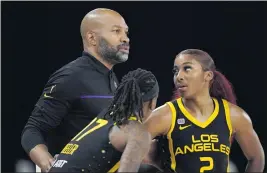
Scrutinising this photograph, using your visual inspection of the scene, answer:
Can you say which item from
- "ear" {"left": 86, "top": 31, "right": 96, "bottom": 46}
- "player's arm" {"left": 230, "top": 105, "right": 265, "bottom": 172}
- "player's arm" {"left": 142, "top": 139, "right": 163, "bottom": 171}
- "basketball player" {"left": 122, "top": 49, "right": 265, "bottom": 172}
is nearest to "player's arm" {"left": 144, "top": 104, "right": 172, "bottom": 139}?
"basketball player" {"left": 122, "top": 49, "right": 265, "bottom": 172}

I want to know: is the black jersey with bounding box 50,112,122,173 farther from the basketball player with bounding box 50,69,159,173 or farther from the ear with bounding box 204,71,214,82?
the ear with bounding box 204,71,214,82

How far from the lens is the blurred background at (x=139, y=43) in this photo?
6.70 metres

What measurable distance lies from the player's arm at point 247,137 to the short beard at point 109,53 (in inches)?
29.2

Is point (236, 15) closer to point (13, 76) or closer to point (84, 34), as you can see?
point (13, 76)

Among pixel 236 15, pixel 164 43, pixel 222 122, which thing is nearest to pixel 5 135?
pixel 164 43

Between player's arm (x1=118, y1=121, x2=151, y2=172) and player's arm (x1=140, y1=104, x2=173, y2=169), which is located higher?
player's arm (x1=118, y1=121, x2=151, y2=172)

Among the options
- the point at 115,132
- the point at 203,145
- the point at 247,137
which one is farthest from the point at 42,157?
the point at 247,137

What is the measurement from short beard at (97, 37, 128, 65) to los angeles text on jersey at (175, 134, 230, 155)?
691mm

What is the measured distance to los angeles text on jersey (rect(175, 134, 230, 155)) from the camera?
359cm

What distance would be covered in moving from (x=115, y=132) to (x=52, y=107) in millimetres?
768

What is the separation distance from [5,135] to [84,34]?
124 inches

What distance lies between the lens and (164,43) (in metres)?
6.85

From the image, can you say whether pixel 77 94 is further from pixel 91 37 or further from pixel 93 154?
pixel 93 154

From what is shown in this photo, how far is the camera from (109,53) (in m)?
3.88
